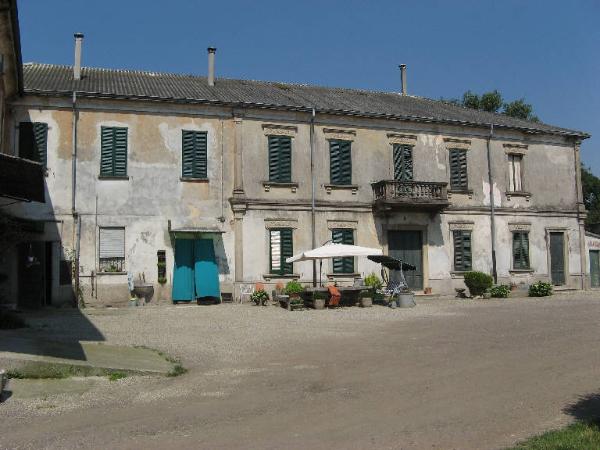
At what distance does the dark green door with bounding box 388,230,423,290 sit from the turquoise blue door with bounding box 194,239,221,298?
7.17m

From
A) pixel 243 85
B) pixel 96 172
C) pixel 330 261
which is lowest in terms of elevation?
pixel 330 261

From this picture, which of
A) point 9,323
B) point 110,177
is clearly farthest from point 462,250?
point 9,323

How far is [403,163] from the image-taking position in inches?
969

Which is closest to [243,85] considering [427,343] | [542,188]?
[542,188]

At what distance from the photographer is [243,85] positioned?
26266mm

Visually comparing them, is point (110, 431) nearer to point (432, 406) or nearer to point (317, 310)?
point (432, 406)

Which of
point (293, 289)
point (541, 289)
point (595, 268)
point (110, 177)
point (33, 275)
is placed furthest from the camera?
point (595, 268)

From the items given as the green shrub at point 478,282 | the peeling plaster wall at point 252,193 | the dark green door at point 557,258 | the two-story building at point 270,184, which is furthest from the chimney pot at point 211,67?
the dark green door at point 557,258

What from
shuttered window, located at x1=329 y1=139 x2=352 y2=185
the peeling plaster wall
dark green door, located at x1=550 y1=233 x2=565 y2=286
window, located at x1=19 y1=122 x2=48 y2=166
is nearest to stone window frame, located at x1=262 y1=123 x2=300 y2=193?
the peeling plaster wall

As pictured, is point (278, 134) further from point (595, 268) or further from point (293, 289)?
point (595, 268)

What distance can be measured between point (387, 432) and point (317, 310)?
43.2ft

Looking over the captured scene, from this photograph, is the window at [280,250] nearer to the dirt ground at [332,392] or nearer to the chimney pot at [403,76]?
the dirt ground at [332,392]

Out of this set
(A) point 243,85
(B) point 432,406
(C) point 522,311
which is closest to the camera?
(B) point 432,406

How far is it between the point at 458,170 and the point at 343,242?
619 centimetres
